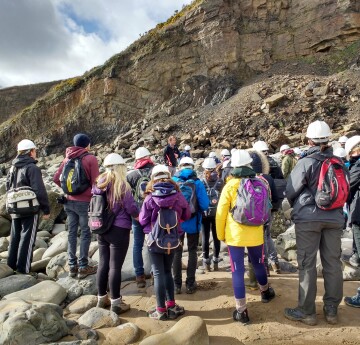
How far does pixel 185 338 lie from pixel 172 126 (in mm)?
24241

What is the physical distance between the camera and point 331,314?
11.8ft

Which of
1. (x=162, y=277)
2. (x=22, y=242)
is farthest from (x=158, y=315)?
(x=22, y=242)

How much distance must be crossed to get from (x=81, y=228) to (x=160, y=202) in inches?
74.5

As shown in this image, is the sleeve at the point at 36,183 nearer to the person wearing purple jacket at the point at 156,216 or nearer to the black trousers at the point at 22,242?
the black trousers at the point at 22,242

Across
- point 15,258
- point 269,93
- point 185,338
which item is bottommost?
point 185,338

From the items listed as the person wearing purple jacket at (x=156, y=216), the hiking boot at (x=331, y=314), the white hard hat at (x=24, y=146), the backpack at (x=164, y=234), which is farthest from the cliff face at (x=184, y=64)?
the hiking boot at (x=331, y=314)

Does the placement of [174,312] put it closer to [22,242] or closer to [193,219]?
[193,219]

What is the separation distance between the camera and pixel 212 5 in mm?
30703

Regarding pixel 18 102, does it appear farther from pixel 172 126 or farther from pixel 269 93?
pixel 269 93

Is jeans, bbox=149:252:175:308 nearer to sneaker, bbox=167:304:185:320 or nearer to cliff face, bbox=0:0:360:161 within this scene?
sneaker, bbox=167:304:185:320

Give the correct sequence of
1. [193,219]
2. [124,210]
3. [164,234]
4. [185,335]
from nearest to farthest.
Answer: [185,335] < [164,234] < [124,210] < [193,219]

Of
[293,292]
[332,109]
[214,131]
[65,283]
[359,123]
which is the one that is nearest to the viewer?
[293,292]

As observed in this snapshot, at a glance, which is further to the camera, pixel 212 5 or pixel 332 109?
pixel 212 5

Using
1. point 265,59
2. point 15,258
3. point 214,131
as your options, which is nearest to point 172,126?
point 214,131
